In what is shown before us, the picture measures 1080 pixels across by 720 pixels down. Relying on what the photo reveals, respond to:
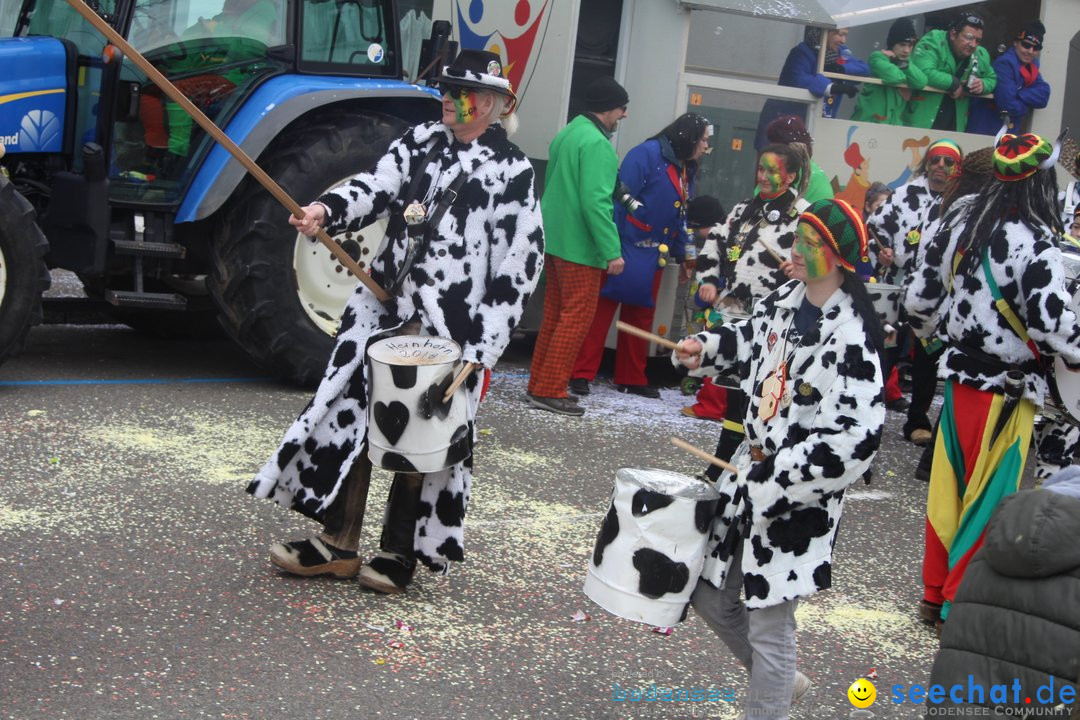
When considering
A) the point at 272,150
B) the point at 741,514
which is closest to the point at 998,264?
the point at 741,514

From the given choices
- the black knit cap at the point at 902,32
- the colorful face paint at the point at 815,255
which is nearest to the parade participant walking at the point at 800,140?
the black knit cap at the point at 902,32

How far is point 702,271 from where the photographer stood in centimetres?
645

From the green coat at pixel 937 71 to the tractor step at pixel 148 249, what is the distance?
547 centimetres

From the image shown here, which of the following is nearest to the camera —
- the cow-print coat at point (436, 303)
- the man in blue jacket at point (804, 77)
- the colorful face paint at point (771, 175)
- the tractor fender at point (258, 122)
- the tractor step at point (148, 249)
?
the cow-print coat at point (436, 303)

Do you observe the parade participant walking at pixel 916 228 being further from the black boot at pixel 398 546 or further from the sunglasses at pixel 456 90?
the black boot at pixel 398 546

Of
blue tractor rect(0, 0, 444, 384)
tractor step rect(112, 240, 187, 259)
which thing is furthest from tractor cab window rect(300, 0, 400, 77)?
tractor step rect(112, 240, 187, 259)

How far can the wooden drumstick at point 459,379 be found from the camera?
3990 millimetres

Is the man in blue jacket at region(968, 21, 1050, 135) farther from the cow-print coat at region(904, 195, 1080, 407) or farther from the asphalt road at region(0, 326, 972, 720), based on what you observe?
the cow-print coat at region(904, 195, 1080, 407)

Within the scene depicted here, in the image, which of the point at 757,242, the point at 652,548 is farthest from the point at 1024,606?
the point at 757,242

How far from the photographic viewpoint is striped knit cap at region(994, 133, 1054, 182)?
4.49 m

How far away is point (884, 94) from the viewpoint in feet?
30.2

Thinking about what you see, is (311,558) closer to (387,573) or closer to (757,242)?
(387,573)

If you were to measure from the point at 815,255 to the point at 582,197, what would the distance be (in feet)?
13.1

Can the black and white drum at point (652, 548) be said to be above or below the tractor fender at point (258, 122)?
below
